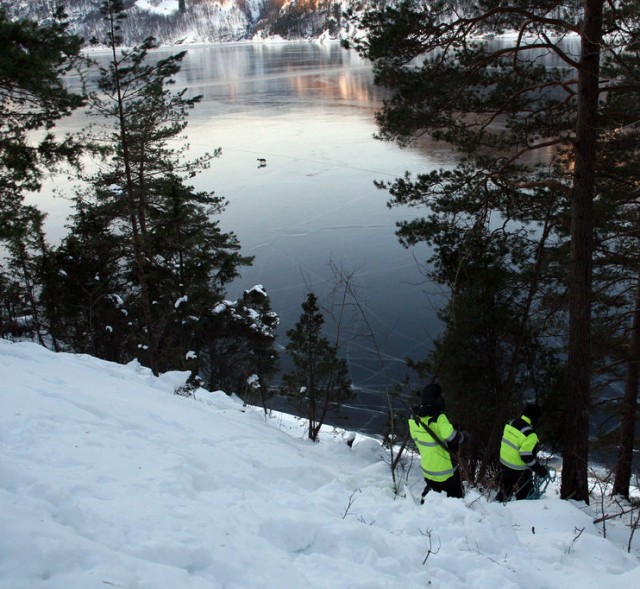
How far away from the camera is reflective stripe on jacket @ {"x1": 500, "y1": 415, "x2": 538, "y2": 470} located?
222 inches

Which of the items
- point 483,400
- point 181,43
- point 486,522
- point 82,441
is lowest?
point 483,400

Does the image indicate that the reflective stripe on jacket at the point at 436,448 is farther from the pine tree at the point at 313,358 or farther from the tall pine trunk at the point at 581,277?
the pine tree at the point at 313,358

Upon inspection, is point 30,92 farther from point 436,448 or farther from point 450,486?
point 450,486

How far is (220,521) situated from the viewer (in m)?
3.50

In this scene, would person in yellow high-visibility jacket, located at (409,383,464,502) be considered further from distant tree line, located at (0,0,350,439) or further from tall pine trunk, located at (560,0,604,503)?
distant tree line, located at (0,0,350,439)

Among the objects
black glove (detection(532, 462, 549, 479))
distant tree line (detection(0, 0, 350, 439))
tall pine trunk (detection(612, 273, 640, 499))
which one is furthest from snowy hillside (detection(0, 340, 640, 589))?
distant tree line (detection(0, 0, 350, 439))

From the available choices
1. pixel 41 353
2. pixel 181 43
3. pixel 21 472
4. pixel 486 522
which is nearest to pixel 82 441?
pixel 21 472

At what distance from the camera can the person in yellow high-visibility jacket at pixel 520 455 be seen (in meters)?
5.65

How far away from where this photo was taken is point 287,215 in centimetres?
2633

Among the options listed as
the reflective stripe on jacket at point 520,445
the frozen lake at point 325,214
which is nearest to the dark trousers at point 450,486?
the reflective stripe on jacket at point 520,445

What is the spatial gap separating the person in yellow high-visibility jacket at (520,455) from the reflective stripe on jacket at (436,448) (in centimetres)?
72

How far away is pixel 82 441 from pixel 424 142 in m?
34.2

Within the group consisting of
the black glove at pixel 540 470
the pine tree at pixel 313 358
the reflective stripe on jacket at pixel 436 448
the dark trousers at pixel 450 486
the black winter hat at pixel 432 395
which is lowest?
the pine tree at pixel 313 358

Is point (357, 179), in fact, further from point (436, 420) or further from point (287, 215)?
point (436, 420)
